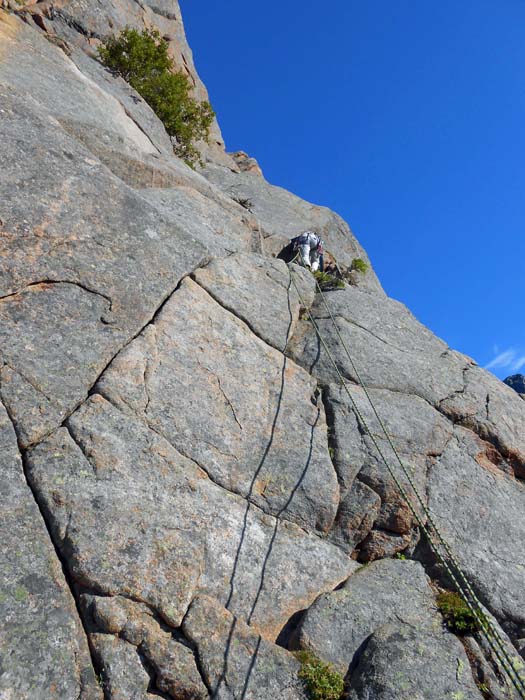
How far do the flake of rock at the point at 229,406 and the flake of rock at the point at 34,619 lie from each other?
2.53 m

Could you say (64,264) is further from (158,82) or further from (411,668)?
(158,82)

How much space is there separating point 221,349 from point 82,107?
9636 mm

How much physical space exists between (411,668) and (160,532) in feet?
12.9

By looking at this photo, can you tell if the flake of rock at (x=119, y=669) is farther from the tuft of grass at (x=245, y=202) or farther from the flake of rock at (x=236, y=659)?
the tuft of grass at (x=245, y=202)

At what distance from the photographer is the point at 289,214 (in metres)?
24.9

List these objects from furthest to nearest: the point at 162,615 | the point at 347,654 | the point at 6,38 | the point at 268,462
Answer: the point at 6,38 → the point at 268,462 → the point at 347,654 → the point at 162,615

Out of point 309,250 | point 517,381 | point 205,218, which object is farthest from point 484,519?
point 517,381

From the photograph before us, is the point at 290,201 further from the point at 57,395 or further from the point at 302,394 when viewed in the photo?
the point at 57,395

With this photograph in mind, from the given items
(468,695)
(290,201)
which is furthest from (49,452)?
(290,201)

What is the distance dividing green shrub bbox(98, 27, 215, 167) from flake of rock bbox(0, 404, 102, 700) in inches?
768

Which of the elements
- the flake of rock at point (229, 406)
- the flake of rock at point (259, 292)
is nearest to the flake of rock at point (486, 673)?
the flake of rock at point (229, 406)

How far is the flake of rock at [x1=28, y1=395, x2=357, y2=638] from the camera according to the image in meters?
7.85

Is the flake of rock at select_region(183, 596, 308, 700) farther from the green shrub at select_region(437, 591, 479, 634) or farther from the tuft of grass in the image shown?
the tuft of grass

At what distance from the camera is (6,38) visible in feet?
58.0
